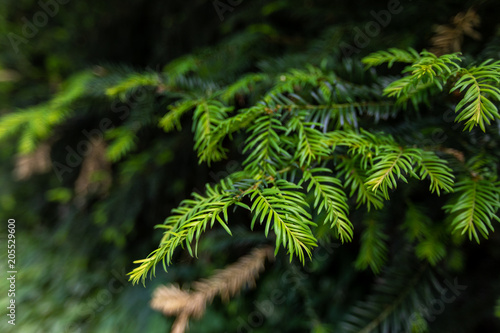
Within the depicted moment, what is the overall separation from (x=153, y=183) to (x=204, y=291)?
586 mm

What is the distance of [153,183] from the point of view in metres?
1.46

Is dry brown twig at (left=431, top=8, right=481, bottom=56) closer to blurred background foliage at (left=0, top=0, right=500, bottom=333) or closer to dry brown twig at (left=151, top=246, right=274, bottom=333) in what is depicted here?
blurred background foliage at (left=0, top=0, right=500, bottom=333)

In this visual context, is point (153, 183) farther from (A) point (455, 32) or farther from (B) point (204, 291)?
(A) point (455, 32)

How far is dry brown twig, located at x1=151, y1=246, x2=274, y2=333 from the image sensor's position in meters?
1.10

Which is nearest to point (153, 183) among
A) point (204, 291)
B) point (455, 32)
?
point (204, 291)

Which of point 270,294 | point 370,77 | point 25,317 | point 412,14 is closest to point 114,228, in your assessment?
point 270,294

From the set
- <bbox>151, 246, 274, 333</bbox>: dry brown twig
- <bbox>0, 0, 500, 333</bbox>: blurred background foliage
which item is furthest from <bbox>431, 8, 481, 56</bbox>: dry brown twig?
<bbox>151, 246, 274, 333</bbox>: dry brown twig

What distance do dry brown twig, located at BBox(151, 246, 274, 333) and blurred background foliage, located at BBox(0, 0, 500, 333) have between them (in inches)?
3.7

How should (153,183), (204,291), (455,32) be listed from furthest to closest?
(153,183)
(204,291)
(455,32)

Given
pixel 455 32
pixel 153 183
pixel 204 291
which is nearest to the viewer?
pixel 455 32

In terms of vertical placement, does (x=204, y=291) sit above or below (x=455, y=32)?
below

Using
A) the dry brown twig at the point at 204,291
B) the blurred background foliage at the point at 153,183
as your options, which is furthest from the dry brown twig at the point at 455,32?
the dry brown twig at the point at 204,291

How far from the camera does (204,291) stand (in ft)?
3.92

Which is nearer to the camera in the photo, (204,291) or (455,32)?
(455,32)
